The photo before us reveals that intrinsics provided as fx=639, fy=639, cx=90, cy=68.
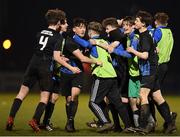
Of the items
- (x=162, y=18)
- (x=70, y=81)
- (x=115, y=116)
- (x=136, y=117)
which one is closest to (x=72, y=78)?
(x=70, y=81)

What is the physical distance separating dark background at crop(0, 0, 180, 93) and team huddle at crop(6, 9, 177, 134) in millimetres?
17664

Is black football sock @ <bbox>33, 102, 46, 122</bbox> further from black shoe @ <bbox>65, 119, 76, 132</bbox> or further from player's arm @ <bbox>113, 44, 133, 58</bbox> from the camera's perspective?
player's arm @ <bbox>113, 44, 133, 58</bbox>

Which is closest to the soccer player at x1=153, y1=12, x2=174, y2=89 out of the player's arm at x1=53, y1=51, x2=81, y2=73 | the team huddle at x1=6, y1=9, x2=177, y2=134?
the team huddle at x1=6, y1=9, x2=177, y2=134

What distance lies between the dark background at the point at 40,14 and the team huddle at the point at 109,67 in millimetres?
17664

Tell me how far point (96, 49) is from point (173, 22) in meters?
18.9

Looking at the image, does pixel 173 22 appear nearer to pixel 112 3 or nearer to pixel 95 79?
pixel 112 3

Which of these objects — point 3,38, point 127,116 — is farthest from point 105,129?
point 3,38

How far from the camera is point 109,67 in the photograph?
10.2 m

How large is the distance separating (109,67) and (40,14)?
2028 centimetres

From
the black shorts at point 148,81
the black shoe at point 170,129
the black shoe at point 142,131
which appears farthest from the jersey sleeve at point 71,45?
the black shoe at point 170,129

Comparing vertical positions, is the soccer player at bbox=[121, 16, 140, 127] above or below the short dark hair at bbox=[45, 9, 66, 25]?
below

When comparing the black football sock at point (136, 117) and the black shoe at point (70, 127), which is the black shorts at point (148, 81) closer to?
the black football sock at point (136, 117)

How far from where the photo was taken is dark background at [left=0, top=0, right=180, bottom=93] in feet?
94.1

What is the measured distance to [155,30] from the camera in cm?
1066
